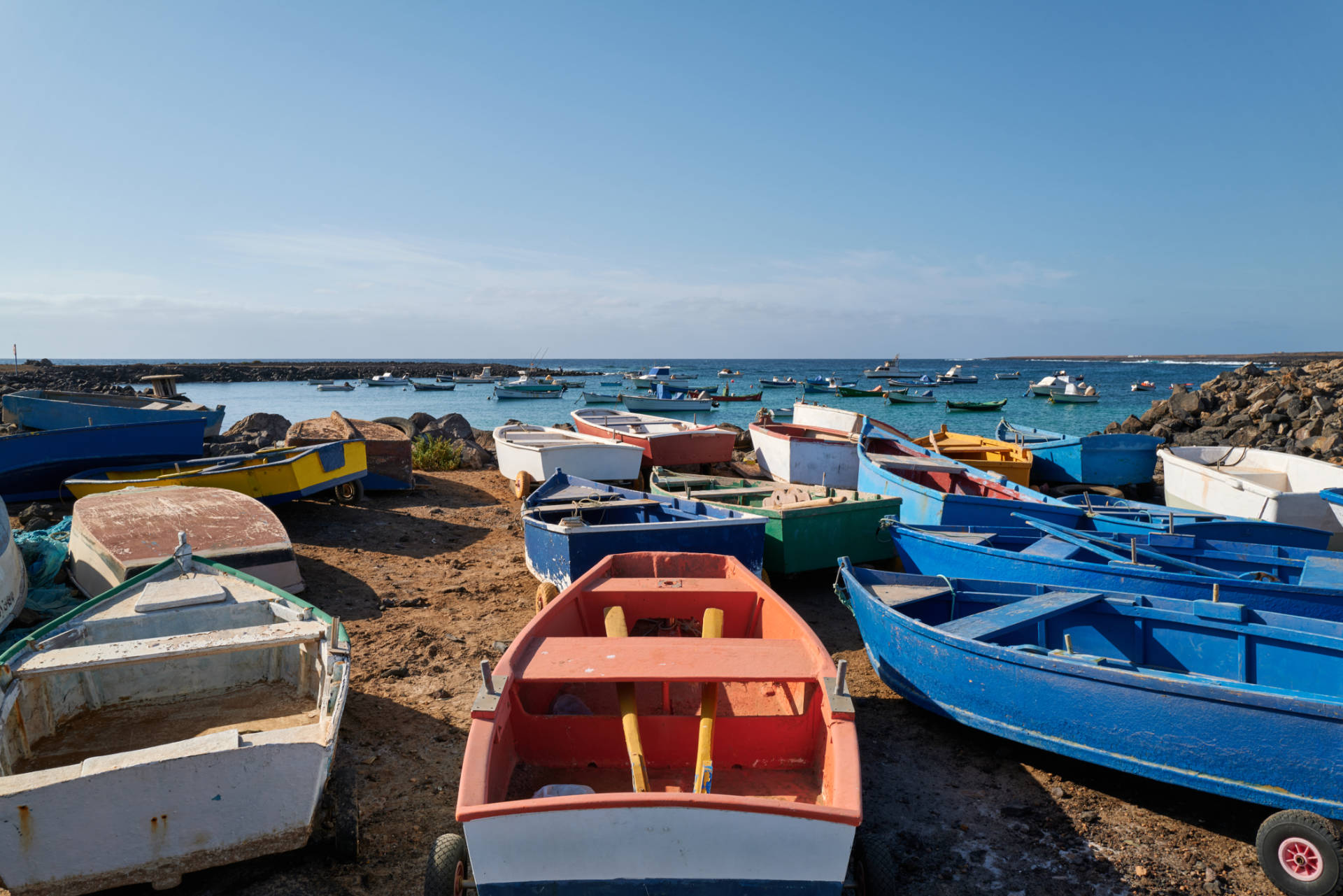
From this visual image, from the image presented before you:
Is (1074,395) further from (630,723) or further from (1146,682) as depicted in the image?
(630,723)

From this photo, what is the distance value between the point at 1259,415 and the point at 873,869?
2489cm

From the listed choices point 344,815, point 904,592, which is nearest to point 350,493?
point 344,815

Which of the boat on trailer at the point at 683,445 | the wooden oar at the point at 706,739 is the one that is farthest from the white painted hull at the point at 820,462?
the wooden oar at the point at 706,739

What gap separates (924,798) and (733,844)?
2.22 meters

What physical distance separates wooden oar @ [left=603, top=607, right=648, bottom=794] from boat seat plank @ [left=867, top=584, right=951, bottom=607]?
198 centimetres

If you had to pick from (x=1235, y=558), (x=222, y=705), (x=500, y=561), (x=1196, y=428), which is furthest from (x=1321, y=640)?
(x=1196, y=428)

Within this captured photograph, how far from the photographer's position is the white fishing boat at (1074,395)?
53.4 metres

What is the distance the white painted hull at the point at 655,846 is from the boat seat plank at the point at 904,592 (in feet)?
8.94

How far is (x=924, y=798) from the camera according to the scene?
421 centimetres

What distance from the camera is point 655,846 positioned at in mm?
2553

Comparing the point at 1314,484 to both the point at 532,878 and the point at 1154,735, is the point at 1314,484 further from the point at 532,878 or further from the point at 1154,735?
the point at 532,878

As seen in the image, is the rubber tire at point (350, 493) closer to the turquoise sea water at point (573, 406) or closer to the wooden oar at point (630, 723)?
the wooden oar at point (630, 723)

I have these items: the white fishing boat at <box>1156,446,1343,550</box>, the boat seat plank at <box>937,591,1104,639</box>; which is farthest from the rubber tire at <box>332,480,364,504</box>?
the white fishing boat at <box>1156,446,1343,550</box>

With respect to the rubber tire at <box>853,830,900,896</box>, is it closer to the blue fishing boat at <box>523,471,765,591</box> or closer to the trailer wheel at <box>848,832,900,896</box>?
the trailer wheel at <box>848,832,900,896</box>
